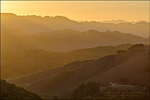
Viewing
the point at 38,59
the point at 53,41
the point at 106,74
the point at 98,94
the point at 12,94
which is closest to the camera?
the point at 12,94

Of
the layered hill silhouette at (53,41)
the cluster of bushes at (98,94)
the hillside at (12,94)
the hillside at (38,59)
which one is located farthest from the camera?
the layered hill silhouette at (53,41)

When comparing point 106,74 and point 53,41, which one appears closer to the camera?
point 106,74

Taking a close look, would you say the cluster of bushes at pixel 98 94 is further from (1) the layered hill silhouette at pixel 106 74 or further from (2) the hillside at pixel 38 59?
(2) the hillside at pixel 38 59

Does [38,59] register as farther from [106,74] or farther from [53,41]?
[53,41]

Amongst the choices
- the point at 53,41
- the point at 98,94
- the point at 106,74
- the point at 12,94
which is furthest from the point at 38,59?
the point at 53,41

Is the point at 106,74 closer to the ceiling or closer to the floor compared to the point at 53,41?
closer to the floor

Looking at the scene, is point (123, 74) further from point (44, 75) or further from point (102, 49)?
point (102, 49)

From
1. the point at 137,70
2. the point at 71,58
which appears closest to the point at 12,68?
the point at 71,58

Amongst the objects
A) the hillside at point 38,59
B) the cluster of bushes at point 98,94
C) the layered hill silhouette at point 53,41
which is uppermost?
the layered hill silhouette at point 53,41

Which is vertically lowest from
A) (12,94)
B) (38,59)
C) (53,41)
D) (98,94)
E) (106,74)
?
(98,94)

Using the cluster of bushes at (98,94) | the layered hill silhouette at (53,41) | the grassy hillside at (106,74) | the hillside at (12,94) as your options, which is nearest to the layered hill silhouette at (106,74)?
the grassy hillside at (106,74)
